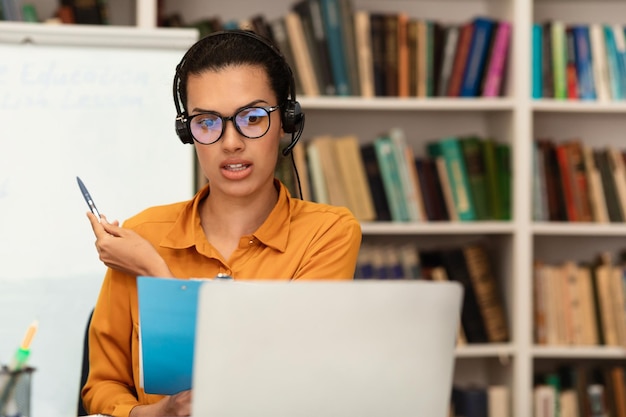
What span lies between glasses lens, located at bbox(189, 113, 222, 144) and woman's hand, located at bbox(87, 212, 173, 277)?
18 centimetres

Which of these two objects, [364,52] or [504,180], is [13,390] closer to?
[364,52]

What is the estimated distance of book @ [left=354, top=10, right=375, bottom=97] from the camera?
302 centimetres

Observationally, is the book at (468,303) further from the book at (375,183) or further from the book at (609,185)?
the book at (609,185)

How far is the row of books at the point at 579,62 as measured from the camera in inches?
122

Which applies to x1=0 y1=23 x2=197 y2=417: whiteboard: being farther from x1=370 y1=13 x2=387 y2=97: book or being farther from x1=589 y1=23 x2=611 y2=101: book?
x1=589 y1=23 x2=611 y2=101: book

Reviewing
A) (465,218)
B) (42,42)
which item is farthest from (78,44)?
(465,218)

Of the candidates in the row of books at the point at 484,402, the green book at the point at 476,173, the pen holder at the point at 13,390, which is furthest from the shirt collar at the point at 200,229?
the row of books at the point at 484,402

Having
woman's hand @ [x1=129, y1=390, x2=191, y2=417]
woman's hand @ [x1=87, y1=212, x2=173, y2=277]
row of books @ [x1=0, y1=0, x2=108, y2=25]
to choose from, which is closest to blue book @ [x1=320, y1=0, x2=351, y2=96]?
row of books @ [x1=0, y1=0, x2=108, y2=25]

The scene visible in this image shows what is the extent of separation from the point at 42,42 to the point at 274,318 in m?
1.69

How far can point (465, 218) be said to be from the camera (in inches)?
122

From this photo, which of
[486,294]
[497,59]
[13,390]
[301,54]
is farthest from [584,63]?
[13,390]

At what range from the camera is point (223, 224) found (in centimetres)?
155

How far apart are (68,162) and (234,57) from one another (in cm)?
99

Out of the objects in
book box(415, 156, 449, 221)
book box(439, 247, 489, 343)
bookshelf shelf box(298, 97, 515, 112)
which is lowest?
book box(439, 247, 489, 343)
